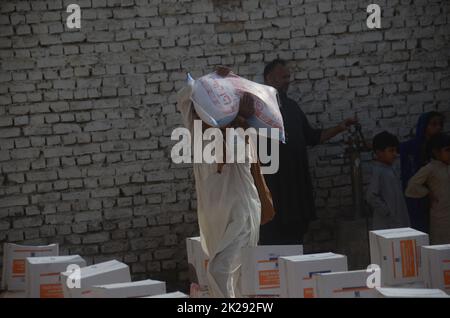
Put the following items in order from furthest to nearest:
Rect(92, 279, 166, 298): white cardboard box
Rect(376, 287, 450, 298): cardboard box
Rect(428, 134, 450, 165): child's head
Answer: Rect(428, 134, 450, 165): child's head
Rect(92, 279, 166, 298): white cardboard box
Rect(376, 287, 450, 298): cardboard box

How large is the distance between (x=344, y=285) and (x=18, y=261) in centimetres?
277

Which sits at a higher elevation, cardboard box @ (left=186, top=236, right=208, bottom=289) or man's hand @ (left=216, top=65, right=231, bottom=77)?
man's hand @ (left=216, top=65, right=231, bottom=77)

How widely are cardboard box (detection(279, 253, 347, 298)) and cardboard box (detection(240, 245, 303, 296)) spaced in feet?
1.24

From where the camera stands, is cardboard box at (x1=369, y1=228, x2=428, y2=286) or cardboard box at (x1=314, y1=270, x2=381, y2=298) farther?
cardboard box at (x1=369, y1=228, x2=428, y2=286)

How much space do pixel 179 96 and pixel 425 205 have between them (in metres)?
2.54

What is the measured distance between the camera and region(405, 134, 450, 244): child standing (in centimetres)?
846

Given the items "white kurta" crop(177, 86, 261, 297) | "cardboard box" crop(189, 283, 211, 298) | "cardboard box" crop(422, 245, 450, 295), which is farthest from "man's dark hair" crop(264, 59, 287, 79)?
"cardboard box" crop(422, 245, 450, 295)

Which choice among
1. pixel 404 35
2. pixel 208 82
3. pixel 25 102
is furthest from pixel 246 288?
pixel 404 35

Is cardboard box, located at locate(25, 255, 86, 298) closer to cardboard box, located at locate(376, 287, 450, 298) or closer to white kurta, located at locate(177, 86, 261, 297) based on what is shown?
white kurta, located at locate(177, 86, 261, 297)

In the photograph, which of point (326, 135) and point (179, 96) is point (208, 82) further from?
point (326, 135)

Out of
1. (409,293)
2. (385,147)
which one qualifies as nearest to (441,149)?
(385,147)

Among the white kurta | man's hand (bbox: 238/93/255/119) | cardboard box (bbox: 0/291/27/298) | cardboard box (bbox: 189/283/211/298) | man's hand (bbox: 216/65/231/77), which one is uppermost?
man's hand (bbox: 216/65/231/77)

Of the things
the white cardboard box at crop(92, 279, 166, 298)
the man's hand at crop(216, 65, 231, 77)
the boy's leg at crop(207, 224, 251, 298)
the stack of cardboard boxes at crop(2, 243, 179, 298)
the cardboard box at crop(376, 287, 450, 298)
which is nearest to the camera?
the cardboard box at crop(376, 287, 450, 298)

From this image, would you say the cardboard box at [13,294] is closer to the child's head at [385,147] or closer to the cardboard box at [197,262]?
the cardboard box at [197,262]
